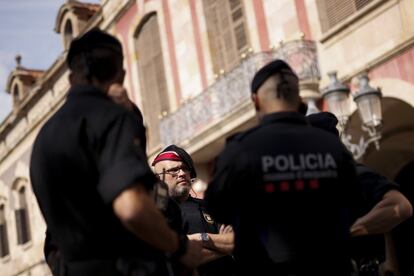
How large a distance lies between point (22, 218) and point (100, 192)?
2524 cm

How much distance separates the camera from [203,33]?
609 inches

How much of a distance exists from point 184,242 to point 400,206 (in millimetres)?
1397

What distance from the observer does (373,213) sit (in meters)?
3.35

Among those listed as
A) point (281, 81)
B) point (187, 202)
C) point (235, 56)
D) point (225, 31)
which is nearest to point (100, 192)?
point (281, 81)

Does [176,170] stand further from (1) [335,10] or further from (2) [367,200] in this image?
(1) [335,10]

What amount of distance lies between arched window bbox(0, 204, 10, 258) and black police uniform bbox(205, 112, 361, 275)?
27.1 metres

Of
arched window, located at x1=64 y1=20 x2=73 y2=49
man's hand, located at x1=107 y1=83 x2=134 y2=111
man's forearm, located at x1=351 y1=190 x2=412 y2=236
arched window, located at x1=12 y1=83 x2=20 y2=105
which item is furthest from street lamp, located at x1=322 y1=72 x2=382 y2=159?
arched window, located at x1=12 y1=83 x2=20 y2=105

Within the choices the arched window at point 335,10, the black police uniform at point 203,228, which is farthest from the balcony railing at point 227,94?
the black police uniform at point 203,228

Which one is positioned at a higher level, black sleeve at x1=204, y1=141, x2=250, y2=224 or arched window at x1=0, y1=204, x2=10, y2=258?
arched window at x1=0, y1=204, x2=10, y2=258

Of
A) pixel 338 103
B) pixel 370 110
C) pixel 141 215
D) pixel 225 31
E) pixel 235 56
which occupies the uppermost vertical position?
pixel 225 31

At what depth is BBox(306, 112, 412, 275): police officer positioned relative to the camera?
3.33 meters

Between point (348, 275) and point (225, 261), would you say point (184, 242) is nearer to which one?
point (348, 275)

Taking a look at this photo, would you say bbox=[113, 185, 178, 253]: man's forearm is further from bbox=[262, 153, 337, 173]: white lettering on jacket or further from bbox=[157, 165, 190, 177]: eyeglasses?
bbox=[157, 165, 190, 177]: eyeglasses

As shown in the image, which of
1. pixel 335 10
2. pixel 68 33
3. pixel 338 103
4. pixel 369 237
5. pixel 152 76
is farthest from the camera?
pixel 68 33
